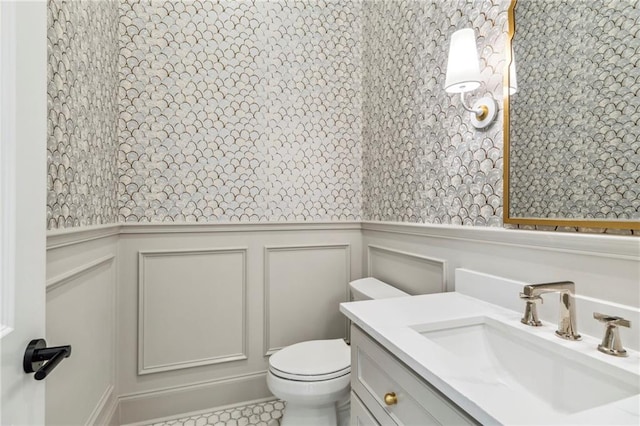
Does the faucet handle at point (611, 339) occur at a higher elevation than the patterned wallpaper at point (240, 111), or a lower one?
lower

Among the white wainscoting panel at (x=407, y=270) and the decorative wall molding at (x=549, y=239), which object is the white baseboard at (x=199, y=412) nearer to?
the white wainscoting panel at (x=407, y=270)

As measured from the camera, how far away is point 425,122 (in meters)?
1.58

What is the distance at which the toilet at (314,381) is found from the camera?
56.2 inches

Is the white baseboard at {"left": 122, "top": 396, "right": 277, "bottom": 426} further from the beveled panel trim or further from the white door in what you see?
the white door

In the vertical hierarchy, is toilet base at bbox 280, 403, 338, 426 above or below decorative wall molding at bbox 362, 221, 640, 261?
below

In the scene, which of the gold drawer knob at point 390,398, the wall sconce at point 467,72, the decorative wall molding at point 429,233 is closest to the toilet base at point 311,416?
the gold drawer knob at point 390,398

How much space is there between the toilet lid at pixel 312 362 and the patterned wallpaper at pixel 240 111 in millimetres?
798

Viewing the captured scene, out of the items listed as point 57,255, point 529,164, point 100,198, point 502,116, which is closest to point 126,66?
point 100,198

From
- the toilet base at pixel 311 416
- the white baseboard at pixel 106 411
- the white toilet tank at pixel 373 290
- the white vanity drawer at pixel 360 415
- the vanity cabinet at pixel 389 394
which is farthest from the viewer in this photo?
the white toilet tank at pixel 373 290

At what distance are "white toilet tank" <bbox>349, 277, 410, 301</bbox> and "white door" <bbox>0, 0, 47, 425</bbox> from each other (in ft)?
4.46

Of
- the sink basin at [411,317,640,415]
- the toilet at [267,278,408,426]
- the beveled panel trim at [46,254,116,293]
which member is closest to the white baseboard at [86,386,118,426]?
Answer: the beveled panel trim at [46,254,116,293]

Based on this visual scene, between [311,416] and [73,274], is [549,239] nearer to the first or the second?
[311,416]

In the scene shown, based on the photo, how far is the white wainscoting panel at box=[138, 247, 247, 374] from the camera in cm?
179

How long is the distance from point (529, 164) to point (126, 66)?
1989 mm
